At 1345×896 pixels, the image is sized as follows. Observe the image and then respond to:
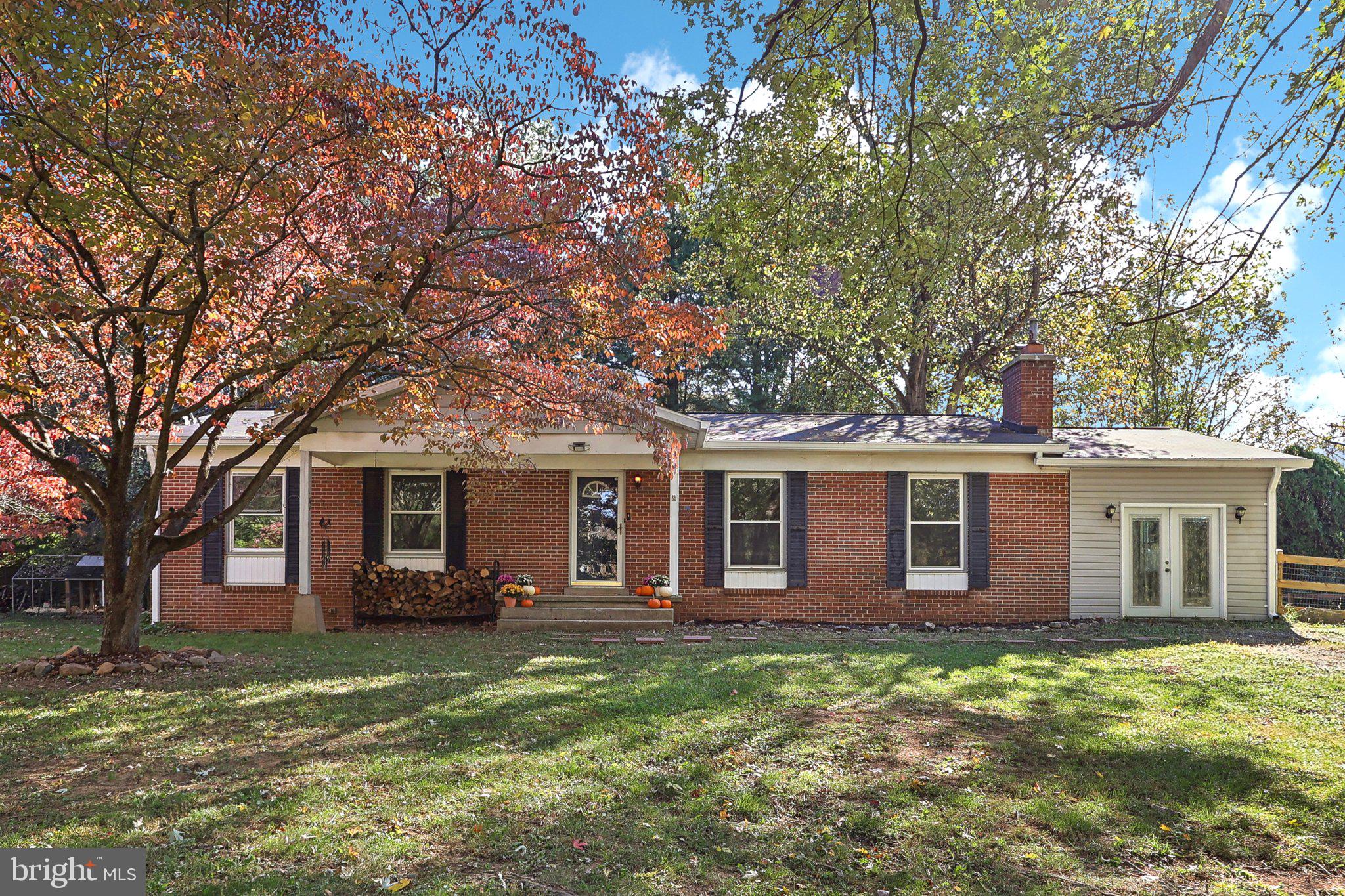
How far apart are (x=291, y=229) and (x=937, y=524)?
10.1 meters

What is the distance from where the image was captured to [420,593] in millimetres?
12977

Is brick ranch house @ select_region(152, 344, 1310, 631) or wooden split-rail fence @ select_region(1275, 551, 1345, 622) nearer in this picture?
brick ranch house @ select_region(152, 344, 1310, 631)

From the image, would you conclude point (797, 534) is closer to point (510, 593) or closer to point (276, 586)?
point (510, 593)

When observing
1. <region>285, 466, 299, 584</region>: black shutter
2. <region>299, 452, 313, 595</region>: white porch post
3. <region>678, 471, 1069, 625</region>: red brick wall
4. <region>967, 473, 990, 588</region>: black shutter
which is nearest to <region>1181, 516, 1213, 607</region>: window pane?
<region>678, 471, 1069, 625</region>: red brick wall

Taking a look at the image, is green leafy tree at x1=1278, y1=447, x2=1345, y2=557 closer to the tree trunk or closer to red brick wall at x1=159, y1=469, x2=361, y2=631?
red brick wall at x1=159, y1=469, x2=361, y2=631

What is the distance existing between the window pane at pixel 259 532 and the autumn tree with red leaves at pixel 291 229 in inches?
130

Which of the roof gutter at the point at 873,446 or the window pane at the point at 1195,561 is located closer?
the roof gutter at the point at 873,446

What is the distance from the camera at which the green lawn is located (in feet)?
12.5

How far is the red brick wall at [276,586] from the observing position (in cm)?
1309

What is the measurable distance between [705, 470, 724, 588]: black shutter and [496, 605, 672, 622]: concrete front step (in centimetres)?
112

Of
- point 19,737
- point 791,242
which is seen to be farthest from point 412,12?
point 19,737

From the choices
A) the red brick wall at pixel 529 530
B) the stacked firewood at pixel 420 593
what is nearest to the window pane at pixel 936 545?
the red brick wall at pixel 529 530

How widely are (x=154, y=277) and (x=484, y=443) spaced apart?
15.0ft

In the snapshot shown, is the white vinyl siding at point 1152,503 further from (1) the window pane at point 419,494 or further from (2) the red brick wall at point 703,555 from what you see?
(1) the window pane at point 419,494
